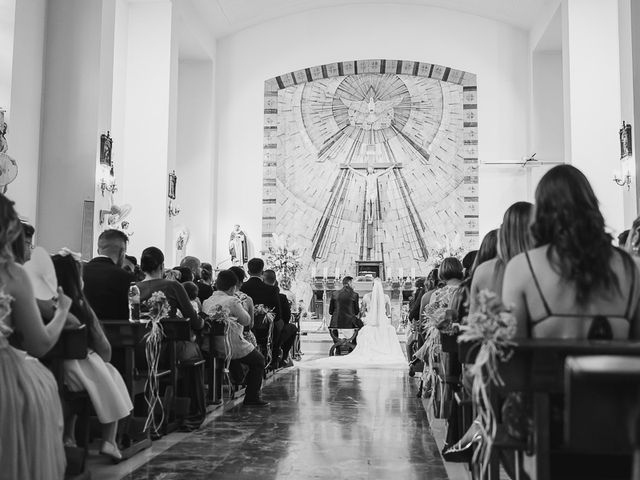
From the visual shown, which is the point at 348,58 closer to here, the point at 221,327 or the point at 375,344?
the point at 375,344

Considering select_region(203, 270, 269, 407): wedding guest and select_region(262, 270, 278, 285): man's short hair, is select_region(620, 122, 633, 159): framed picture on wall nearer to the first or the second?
select_region(262, 270, 278, 285): man's short hair

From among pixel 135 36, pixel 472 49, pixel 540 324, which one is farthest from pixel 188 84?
pixel 540 324

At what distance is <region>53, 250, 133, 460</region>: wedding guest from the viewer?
3.43m

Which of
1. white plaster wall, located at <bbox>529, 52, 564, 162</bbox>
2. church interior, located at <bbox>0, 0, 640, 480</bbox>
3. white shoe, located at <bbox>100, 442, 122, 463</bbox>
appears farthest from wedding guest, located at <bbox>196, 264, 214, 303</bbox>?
white plaster wall, located at <bbox>529, 52, 564, 162</bbox>

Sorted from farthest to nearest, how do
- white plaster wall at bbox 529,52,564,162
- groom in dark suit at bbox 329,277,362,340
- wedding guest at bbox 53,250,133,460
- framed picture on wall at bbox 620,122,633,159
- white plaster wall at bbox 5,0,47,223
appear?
white plaster wall at bbox 529,52,564,162, groom in dark suit at bbox 329,277,362,340, white plaster wall at bbox 5,0,47,223, framed picture on wall at bbox 620,122,633,159, wedding guest at bbox 53,250,133,460

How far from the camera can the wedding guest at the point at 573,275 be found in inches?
92.2

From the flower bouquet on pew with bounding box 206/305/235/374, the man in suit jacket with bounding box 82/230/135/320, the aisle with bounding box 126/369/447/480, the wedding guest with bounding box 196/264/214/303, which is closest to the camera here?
the aisle with bounding box 126/369/447/480

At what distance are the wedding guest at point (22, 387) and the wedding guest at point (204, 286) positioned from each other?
418 cm

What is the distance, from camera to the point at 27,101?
34.4 ft

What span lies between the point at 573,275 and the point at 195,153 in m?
15.5

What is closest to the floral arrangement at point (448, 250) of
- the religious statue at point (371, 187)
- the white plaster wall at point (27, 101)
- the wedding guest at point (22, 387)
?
the religious statue at point (371, 187)

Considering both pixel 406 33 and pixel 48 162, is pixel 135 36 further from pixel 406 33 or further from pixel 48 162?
pixel 406 33

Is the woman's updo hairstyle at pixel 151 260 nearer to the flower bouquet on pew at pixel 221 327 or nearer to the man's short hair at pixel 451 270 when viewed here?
the flower bouquet on pew at pixel 221 327

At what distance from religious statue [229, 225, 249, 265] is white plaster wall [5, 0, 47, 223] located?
6.42 m
